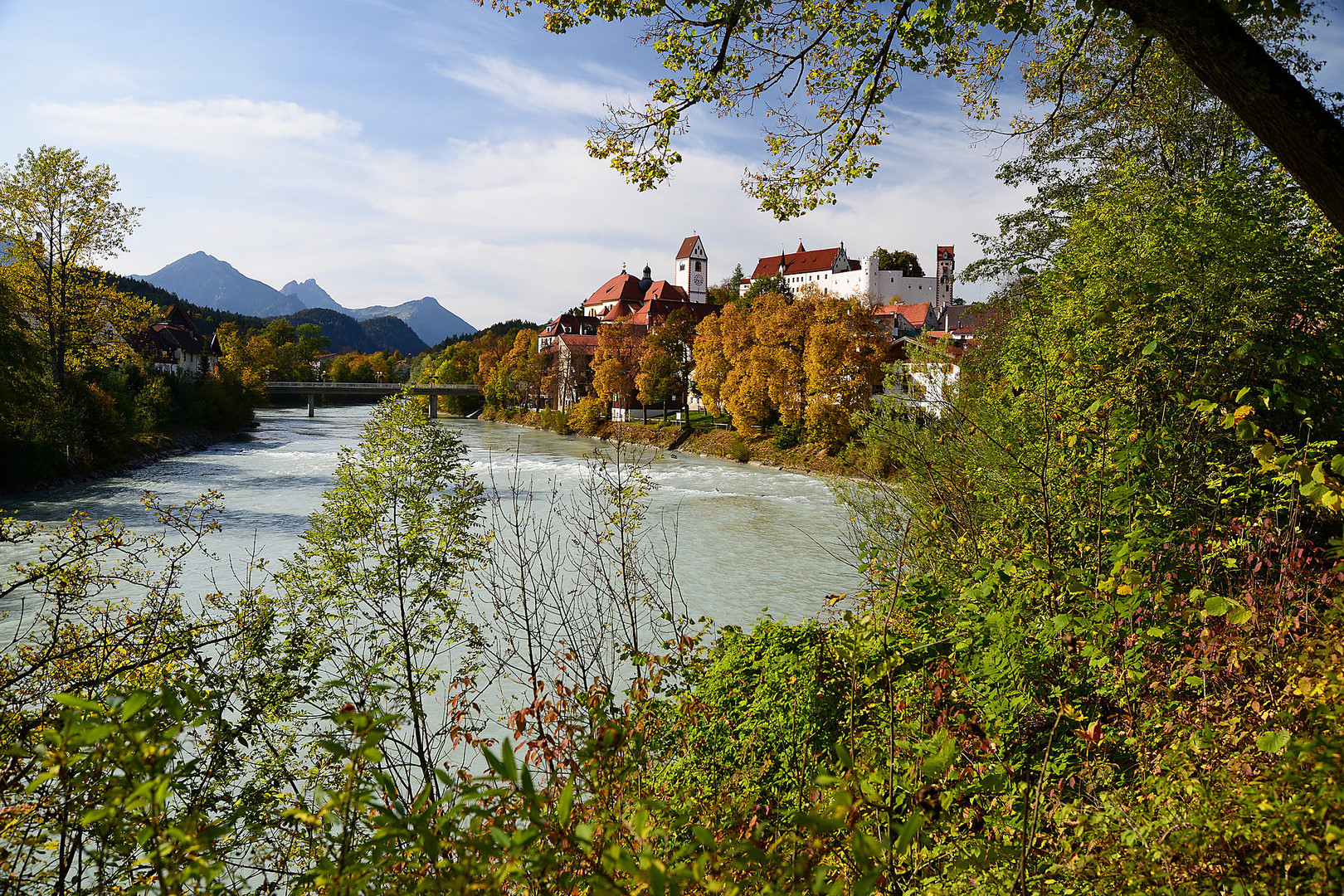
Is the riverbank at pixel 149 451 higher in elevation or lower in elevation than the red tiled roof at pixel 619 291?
lower

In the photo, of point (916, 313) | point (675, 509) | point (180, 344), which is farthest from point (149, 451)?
point (916, 313)

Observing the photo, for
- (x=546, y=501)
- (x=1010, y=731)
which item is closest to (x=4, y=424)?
(x=546, y=501)

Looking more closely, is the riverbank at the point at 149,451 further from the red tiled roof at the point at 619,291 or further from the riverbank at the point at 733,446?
the red tiled roof at the point at 619,291

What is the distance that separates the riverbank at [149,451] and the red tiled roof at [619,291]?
64304 mm

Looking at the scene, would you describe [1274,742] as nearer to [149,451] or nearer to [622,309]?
[149,451]

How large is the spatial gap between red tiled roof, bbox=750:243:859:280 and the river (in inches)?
2678

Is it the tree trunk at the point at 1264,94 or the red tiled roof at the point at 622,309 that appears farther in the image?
the red tiled roof at the point at 622,309

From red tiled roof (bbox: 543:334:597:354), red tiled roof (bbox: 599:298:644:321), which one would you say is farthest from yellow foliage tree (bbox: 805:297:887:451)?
red tiled roof (bbox: 599:298:644:321)

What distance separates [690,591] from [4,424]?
20877 mm

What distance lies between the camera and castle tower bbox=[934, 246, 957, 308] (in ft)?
316

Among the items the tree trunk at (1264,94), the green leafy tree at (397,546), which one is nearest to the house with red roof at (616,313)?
the green leafy tree at (397,546)

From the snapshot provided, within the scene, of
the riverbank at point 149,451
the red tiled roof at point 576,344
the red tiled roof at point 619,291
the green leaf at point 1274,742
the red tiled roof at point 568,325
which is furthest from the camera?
the red tiled roof at point 619,291

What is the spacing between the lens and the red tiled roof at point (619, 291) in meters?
103

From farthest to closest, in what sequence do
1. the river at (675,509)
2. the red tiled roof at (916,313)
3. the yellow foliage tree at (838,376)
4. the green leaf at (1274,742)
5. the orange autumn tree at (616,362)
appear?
the red tiled roof at (916,313), the orange autumn tree at (616,362), the yellow foliage tree at (838,376), the river at (675,509), the green leaf at (1274,742)
